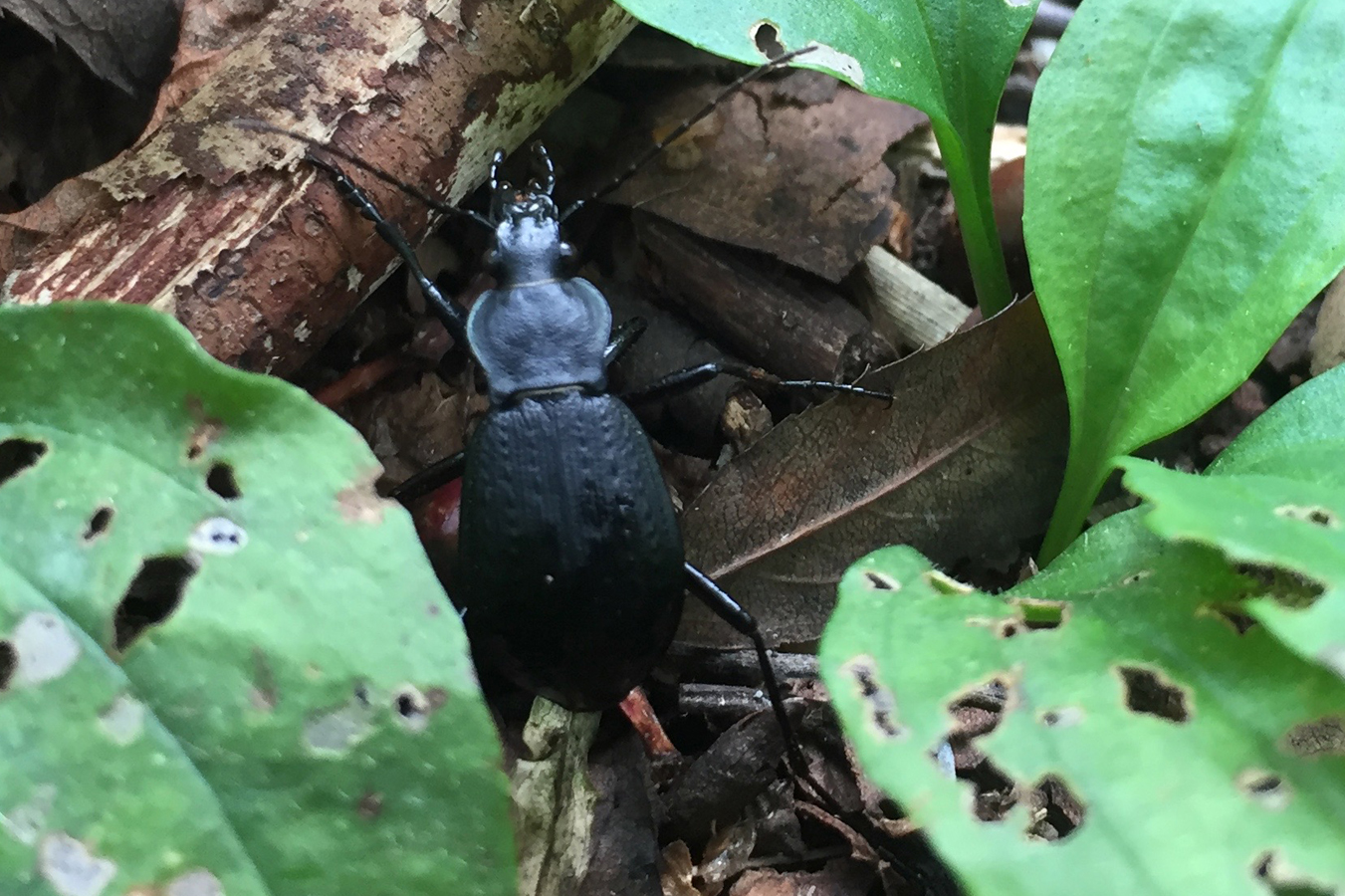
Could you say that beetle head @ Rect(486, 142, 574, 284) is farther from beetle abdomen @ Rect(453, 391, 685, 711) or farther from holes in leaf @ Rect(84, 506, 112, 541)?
holes in leaf @ Rect(84, 506, 112, 541)

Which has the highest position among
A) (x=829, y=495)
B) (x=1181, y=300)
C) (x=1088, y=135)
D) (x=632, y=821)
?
(x=1088, y=135)

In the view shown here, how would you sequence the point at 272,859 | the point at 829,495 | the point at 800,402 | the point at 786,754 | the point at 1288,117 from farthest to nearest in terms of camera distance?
the point at 800,402 → the point at 829,495 → the point at 786,754 → the point at 1288,117 → the point at 272,859

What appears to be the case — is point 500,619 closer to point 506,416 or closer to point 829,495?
point 506,416

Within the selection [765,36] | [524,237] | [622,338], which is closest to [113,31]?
[524,237]

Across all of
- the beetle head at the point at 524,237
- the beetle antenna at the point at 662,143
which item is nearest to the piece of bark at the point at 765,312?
the beetle antenna at the point at 662,143

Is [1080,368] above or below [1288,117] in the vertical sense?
below

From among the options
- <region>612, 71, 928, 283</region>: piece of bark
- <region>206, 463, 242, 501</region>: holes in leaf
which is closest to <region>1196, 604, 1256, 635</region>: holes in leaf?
<region>612, 71, 928, 283</region>: piece of bark

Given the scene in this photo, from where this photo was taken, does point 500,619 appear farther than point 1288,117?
Yes

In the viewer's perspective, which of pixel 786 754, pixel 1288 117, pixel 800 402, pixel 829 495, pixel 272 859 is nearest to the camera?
pixel 272 859

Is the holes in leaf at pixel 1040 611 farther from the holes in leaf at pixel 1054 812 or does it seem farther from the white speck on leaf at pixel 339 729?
the white speck on leaf at pixel 339 729

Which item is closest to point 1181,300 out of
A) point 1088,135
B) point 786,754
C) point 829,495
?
point 1088,135
